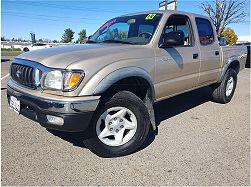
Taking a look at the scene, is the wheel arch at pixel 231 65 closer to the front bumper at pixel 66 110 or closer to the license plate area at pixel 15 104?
the front bumper at pixel 66 110

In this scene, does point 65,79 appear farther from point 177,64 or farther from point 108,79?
point 177,64

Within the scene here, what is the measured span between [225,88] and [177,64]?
228 centimetres

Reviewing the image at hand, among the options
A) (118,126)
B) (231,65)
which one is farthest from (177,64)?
(231,65)

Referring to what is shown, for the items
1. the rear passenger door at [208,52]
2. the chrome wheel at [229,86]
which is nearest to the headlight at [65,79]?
the rear passenger door at [208,52]


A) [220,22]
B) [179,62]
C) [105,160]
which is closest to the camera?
[105,160]

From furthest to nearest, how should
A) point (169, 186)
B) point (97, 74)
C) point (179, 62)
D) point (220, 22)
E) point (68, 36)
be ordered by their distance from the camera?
point (68, 36)
point (220, 22)
point (179, 62)
point (97, 74)
point (169, 186)

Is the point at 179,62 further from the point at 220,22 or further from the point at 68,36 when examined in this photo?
the point at 68,36

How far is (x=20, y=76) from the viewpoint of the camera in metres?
3.06

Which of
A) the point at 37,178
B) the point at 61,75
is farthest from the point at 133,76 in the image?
the point at 37,178

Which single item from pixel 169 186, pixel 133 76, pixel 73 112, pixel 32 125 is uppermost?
pixel 133 76

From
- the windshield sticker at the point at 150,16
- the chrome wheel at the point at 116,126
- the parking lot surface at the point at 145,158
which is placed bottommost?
the parking lot surface at the point at 145,158

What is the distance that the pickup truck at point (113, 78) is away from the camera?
2.65 meters

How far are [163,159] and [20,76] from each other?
2.04 meters

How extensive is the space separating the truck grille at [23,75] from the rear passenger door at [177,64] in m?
1.64
